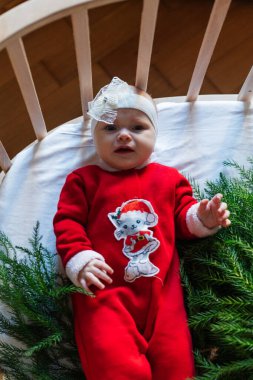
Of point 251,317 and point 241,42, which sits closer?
point 251,317

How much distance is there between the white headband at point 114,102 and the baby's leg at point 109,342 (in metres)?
0.30

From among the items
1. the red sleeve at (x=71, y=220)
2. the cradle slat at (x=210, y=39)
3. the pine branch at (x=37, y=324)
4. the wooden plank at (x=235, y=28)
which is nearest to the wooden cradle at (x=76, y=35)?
the cradle slat at (x=210, y=39)

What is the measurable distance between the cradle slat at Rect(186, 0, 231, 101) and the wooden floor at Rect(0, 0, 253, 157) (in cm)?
32

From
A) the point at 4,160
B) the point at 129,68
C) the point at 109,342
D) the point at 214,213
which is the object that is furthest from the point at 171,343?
the point at 129,68

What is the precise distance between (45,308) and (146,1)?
1.63 feet

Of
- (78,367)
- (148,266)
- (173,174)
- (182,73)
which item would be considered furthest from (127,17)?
(78,367)

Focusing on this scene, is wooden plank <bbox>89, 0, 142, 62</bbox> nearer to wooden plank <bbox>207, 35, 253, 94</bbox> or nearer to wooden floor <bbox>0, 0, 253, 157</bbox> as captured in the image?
wooden floor <bbox>0, 0, 253, 157</bbox>

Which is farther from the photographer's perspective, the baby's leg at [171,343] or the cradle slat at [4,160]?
the cradle slat at [4,160]

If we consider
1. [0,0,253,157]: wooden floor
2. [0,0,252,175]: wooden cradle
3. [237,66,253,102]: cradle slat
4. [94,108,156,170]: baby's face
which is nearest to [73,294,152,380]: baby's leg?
[94,108,156,170]: baby's face

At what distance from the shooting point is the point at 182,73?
1313 mm

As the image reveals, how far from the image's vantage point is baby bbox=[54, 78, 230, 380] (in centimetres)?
78

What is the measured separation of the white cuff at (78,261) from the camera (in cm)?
81

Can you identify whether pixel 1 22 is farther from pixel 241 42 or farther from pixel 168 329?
pixel 241 42

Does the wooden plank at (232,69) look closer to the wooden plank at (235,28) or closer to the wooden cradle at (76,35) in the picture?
the wooden plank at (235,28)
